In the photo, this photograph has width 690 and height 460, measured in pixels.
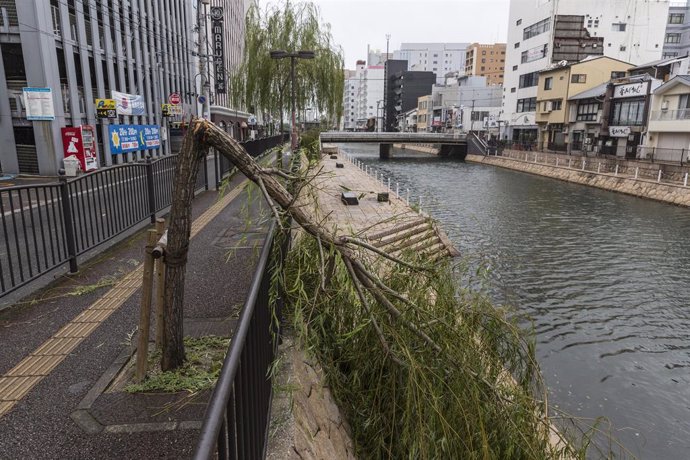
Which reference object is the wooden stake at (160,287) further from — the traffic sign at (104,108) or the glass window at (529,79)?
the glass window at (529,79)

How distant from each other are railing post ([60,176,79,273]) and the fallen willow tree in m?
3.46

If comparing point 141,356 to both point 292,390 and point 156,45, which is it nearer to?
point 292,390

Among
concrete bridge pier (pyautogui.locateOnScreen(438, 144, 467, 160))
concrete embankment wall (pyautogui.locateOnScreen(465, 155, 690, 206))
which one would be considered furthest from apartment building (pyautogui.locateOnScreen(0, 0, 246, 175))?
concrete bridge pier (pyautogui.locateOnScreen(438, 144, 467, 160))

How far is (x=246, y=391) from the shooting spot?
2.23 metres

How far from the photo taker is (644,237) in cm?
1909

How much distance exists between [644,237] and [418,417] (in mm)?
19777

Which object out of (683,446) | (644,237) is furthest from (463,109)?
(683,446)

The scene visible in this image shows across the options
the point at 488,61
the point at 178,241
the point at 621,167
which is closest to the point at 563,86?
the point at 621,167

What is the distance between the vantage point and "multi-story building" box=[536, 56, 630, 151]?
4681 cm

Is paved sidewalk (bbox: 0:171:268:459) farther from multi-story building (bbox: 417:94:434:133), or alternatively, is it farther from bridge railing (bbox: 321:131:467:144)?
multi-story building (bbox: 417:94:434:133)

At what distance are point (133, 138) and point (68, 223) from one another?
22.0m

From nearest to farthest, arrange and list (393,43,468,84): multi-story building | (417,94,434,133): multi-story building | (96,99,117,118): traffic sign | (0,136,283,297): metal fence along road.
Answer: (0,136,283,297): metal fence along road, (96,99,117,118): traffic sign, (417,94,434,133): multi-story building, (393,43,468,84): multi-story building

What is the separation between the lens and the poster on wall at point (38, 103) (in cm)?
1866

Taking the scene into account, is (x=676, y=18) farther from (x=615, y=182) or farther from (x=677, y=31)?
(x=615, y=182)
